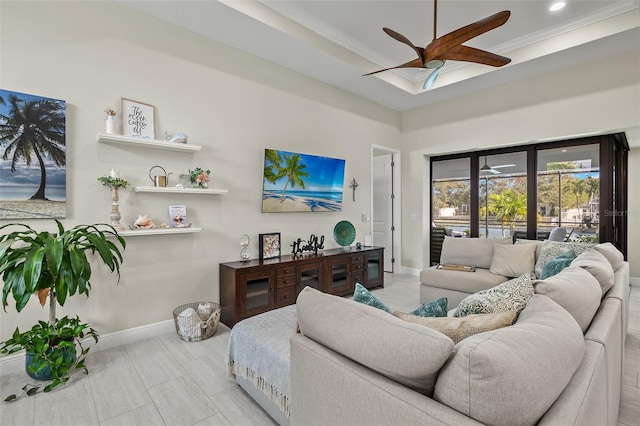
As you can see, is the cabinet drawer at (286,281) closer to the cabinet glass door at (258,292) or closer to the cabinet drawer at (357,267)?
the cabinet glass door at (258,292)

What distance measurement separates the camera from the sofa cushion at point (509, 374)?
0.83 m

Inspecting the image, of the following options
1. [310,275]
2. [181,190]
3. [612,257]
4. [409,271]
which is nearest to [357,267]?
[310,275]

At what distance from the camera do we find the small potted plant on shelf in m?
3.32

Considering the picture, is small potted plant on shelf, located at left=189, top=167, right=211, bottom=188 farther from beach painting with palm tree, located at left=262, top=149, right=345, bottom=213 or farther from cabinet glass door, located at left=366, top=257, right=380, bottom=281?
cabinet glass door, located at left=366, top=257, right=380, bottom=281

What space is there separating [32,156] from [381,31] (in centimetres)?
374

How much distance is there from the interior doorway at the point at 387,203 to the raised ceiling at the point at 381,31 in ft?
6.33

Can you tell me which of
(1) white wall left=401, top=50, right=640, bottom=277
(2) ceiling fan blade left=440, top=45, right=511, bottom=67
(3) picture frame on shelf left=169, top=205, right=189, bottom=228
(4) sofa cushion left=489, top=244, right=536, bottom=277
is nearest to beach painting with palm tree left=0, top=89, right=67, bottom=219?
(3) picture frame on shelf left=169, top=205, right=189, bottom=228

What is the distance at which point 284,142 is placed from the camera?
4.27m

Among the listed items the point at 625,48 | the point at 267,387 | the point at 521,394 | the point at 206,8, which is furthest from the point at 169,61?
the point at 625,48

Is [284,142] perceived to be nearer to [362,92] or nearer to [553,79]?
[362,92]

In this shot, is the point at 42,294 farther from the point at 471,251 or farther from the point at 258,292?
the point at 471,251

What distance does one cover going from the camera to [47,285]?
2.25m

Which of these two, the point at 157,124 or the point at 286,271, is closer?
the point at 157,124

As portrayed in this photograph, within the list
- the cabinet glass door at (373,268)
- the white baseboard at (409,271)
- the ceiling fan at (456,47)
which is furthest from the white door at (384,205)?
the ceiling fan at (456,47)
